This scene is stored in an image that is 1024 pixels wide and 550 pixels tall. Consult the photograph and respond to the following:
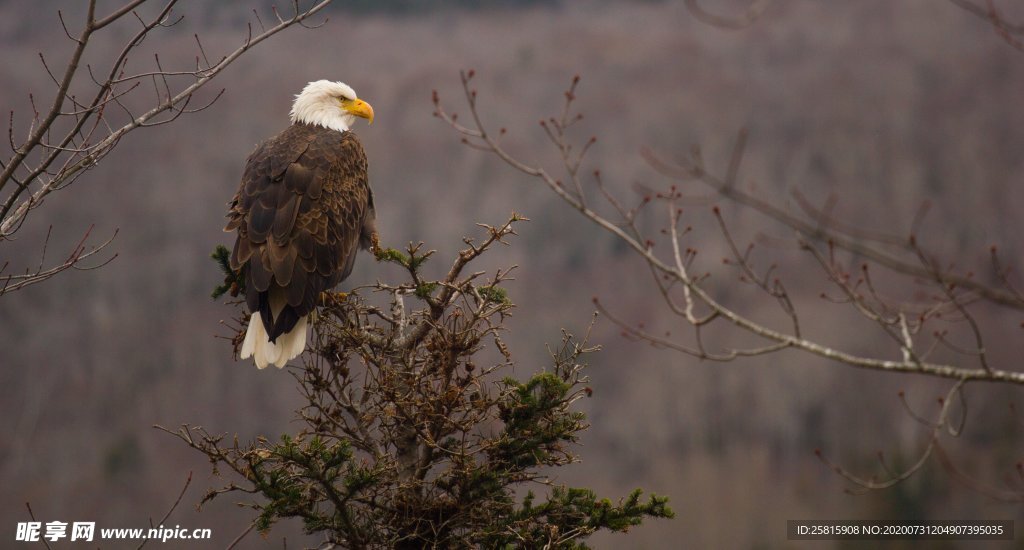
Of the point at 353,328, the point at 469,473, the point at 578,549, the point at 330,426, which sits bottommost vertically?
the point at 578,549

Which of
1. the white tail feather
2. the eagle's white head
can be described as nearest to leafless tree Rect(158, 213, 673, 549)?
the white tail feather

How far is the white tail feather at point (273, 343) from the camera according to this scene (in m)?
5.64

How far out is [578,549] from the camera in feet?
15.8

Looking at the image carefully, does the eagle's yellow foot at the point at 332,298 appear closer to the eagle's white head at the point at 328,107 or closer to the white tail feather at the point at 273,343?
→ the white tail feather at the point at 273,343

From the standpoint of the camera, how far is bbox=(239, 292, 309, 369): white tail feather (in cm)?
564

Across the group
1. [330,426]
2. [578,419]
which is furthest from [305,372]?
[578,419]

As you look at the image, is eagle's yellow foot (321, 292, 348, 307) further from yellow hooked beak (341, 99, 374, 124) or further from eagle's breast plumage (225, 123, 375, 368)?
yellow hooked beak (341, 99, 374, 124)

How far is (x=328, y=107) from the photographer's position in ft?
24.4

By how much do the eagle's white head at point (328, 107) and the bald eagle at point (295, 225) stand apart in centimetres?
4

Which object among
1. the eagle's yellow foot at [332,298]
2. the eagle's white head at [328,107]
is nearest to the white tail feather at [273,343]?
the eagle's yellow foot at [332,298]

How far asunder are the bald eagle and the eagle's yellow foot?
5cm

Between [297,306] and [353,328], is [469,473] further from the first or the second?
[297,306]

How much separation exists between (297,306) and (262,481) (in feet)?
5.02

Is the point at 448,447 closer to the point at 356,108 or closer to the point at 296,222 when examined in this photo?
the point at 296,222
